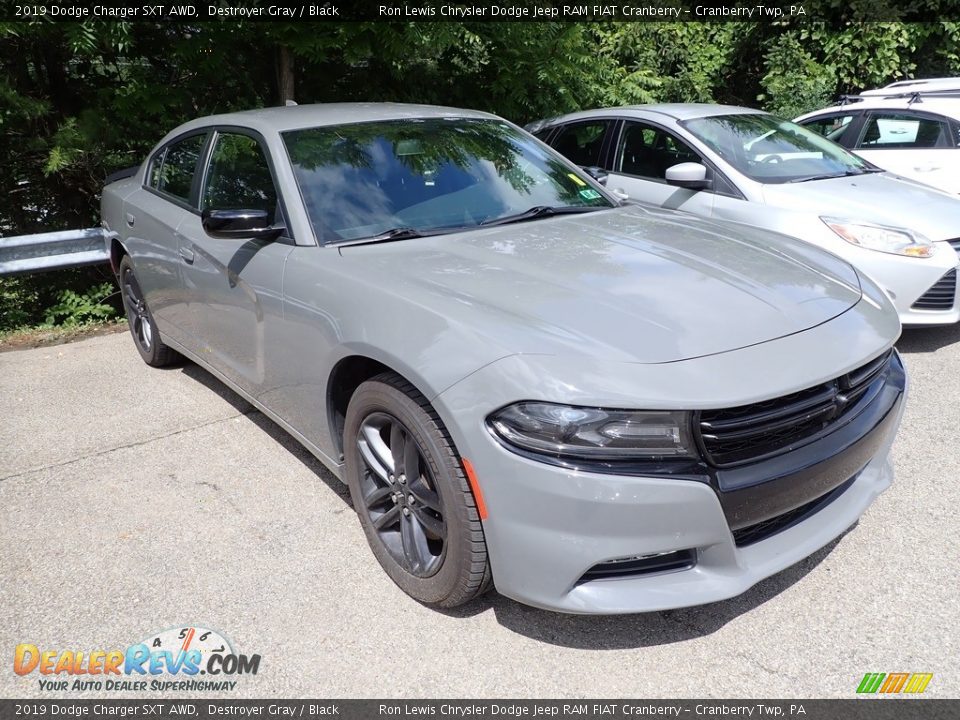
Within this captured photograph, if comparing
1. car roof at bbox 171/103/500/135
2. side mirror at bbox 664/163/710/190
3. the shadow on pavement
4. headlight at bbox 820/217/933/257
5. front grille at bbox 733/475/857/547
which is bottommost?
the shadow on pavement

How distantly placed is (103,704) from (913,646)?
2446 millimetres

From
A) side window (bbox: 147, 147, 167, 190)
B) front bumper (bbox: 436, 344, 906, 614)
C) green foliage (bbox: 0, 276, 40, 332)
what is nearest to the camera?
front bumper (bbox: 436, 344, 906, 614)

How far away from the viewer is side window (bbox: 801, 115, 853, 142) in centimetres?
808

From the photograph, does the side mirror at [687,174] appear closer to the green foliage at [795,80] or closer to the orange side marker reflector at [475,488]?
the orange side marker reflector at [475,488]

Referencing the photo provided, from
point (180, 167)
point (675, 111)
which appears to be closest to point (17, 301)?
point (180, 167)

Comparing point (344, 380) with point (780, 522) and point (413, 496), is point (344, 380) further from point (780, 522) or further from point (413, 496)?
point (780, 522)

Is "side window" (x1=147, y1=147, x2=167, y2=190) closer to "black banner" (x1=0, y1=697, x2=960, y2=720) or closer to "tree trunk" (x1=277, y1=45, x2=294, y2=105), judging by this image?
"tree trunk" (x1=277, y1=45, x2=294, y2=105)

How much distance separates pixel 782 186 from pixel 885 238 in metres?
0.77

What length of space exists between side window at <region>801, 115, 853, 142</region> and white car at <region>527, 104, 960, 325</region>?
2073 millimetres

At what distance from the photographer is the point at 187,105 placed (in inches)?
275

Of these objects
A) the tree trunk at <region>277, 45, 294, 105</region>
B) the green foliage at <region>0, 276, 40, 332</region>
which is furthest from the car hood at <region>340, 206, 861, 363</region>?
the green foliage at <region>0, 276, 40, 332</region>

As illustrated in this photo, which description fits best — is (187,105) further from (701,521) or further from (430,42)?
(701,521)

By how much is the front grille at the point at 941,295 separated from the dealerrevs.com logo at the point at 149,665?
434cm

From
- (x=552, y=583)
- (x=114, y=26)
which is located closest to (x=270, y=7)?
(x=114, y=26)
